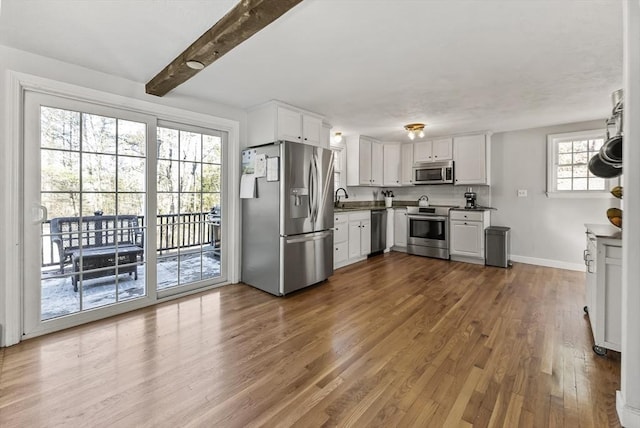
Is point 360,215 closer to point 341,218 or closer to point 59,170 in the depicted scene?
point 341,218

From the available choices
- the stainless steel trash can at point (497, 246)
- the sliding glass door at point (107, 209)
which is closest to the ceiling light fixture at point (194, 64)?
the sliding glass door at point (107, 209)

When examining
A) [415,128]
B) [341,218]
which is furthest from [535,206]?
[341,218]

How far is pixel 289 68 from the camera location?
2.56 metres

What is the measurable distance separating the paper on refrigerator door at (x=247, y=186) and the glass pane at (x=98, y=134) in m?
1.39

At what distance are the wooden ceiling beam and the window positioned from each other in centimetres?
503

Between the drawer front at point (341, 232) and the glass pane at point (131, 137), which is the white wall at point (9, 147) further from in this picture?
the drawer front at point (341, 232)

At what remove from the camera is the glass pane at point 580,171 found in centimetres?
444

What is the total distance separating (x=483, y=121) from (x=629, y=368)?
373 cm

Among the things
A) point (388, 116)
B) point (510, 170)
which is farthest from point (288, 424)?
point (510, 170)

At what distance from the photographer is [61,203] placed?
2514 millimetres

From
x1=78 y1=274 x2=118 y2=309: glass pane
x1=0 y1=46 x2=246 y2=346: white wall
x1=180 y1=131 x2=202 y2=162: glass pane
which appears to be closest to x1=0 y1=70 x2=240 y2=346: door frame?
x1=0 y1=46 x2=246 y2=346: white wall

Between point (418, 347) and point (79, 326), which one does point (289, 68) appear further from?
point (79, 326)

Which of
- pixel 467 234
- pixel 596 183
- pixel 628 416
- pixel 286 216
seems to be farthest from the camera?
pixel 467 234

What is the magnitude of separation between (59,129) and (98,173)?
0.45 m
